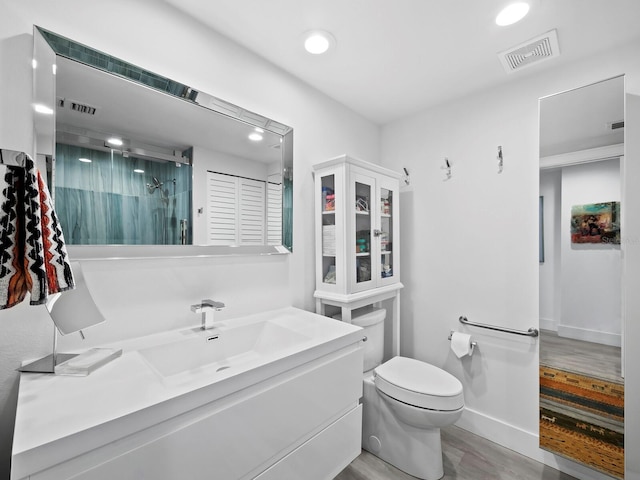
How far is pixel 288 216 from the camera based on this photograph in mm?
1767

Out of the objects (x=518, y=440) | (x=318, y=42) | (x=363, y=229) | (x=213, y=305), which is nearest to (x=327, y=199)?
(x=363, y=229)

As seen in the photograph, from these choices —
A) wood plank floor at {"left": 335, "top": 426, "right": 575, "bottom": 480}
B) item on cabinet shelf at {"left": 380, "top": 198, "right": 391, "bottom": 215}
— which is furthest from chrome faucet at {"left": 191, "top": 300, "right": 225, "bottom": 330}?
item on cabinet shelf at {"left": 380, "top": 198, "right": 391, "bottom": 215}

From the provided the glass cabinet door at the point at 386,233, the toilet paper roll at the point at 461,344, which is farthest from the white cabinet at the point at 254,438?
the toilet paper roll at the point at 461,344

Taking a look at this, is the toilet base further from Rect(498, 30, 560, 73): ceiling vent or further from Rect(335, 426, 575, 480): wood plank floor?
Rect(498, 30, 560, 73): ceiling vent

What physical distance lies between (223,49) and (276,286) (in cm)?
129

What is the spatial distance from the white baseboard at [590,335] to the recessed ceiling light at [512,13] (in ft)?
5.40

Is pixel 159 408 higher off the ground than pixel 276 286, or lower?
lower

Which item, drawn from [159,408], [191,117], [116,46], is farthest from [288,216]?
[159,408]

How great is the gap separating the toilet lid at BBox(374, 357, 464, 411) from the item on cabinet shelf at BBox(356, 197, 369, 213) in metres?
1.00

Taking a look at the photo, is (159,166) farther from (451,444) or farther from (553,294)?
(451,444)

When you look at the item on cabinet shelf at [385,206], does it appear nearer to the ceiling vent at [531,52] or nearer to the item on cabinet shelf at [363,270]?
the item on cabinet shelf at [363,270]

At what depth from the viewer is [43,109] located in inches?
39.7

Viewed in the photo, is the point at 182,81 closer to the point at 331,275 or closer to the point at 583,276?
the point at 331,275

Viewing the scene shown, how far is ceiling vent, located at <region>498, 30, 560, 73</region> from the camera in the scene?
148cm
